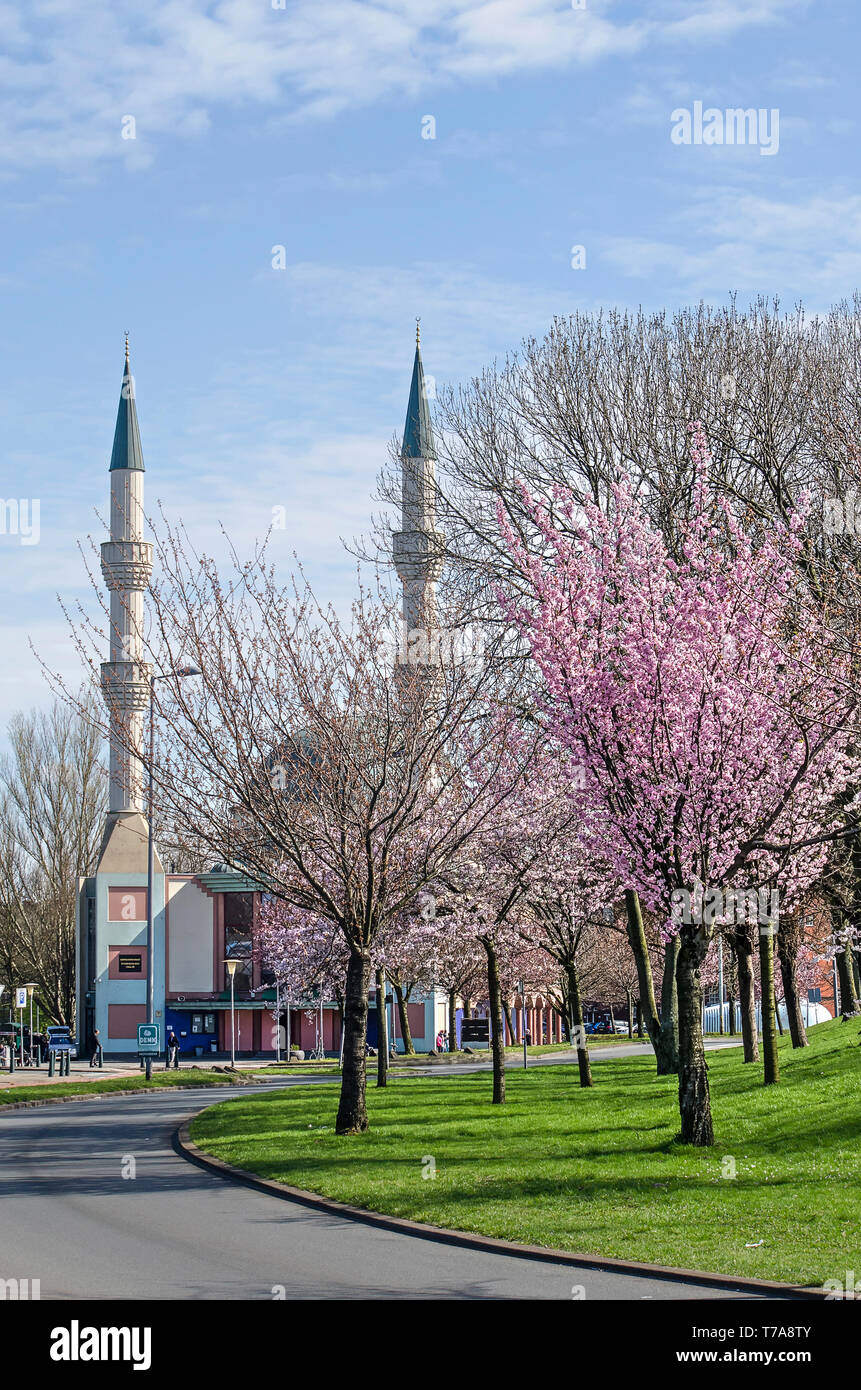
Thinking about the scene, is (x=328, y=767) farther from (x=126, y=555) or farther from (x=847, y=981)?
(x=126, y=555)

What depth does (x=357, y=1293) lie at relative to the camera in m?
9.72

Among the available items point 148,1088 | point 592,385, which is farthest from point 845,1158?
point 148,1088

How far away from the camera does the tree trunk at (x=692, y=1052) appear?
16.7 metres

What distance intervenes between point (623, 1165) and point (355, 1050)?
5.59 meters

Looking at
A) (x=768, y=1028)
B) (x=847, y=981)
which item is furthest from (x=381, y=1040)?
(x=768, y=1028)

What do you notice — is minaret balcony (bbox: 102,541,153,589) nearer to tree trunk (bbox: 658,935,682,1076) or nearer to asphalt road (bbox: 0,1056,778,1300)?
tree trunk (bbox: 658,935,682,1076)

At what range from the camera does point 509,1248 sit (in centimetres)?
1147

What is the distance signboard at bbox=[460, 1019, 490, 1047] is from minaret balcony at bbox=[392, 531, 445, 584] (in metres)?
46.5

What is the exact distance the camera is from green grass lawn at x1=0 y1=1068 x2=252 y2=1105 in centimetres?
3481

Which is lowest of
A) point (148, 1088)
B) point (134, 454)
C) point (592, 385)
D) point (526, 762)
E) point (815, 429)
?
point (148, 1088)

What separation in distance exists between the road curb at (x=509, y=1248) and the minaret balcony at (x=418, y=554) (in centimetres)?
1324

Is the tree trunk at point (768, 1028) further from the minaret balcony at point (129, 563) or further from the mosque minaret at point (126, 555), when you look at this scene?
the minaret balcony at point (129, 563)

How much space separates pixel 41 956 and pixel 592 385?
51.4 meters
